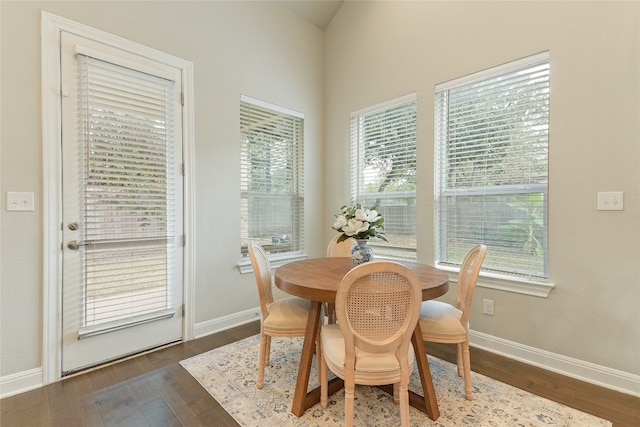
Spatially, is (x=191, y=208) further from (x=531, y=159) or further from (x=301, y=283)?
(x=531, y=159)

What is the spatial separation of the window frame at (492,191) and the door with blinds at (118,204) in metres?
2.42

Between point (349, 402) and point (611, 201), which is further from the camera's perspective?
point (611, 201)

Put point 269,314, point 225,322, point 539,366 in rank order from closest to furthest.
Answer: point 269,314 → point 539,366 → point 225,322

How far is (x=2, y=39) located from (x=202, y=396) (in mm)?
2610

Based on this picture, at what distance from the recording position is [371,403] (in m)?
1.79

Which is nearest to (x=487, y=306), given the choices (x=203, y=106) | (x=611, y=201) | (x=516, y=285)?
(x=516, y=285)

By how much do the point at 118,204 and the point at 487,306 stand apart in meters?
3.16

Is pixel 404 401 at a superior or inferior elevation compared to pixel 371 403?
superior

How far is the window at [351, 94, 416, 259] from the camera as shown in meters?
3.08

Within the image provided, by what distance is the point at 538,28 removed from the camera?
2.22 metres

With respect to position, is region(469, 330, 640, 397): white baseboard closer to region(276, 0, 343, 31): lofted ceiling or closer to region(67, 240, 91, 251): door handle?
region(67, 240, 91, 251): door handle

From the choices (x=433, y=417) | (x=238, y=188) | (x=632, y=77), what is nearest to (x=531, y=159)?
(x=632, y=77)

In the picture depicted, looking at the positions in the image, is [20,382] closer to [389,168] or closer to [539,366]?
[389,168]

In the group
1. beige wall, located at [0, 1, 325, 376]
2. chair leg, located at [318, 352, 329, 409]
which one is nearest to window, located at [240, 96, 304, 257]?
beige wall, located at [0, 1, 325, 376]
